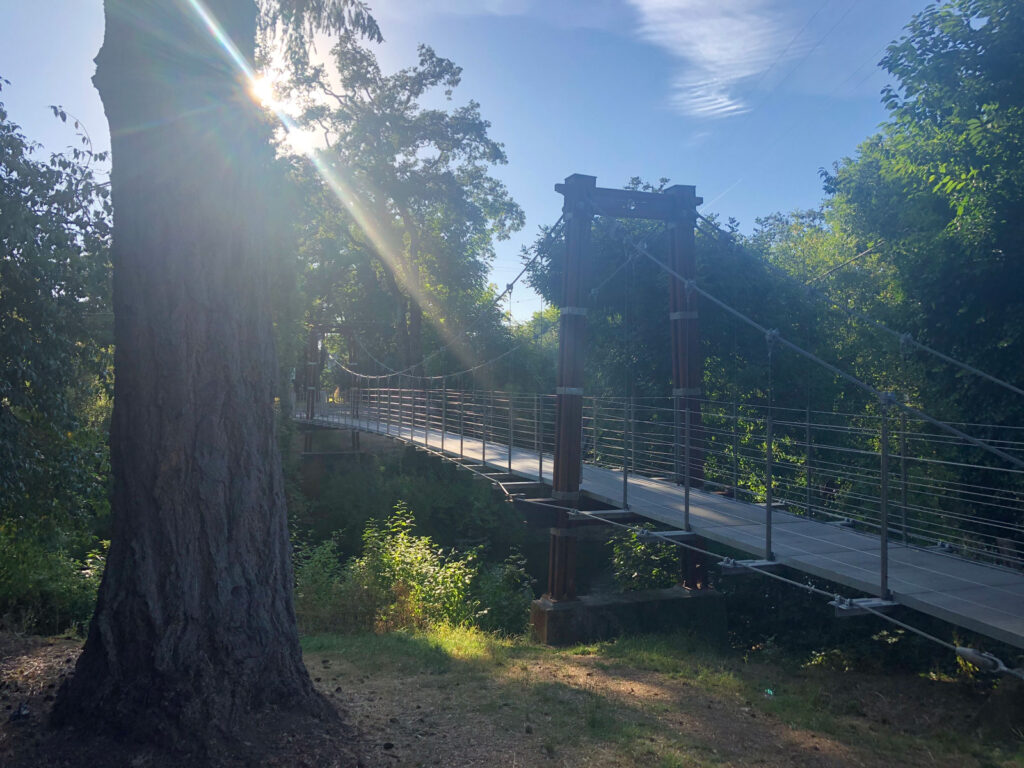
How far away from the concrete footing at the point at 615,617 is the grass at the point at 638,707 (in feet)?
3.20

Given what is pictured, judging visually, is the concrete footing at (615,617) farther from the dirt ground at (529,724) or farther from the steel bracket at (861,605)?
the steel bracket at (861,605)

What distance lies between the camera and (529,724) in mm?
3920

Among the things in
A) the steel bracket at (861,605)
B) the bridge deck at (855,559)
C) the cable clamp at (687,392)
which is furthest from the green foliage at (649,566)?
the steel bracket at (861,605)

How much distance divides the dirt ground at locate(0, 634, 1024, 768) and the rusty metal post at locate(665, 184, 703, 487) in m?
3.29

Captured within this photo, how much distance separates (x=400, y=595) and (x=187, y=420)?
17.0ft

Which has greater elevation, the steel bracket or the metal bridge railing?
the metal bridge railing

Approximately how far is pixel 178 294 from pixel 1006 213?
597 centimetres

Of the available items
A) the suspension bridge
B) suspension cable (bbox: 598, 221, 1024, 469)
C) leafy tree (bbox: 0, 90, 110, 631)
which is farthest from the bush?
suspension cable (bbox: 598, 221, 1024, 469)

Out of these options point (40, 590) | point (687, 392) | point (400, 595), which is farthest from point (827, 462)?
point (40, 590)

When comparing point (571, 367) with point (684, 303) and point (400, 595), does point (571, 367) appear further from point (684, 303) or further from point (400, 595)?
point (400, 595)

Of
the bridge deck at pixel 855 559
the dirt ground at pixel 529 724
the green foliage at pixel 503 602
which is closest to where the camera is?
the dirt ground at pixel 529 724

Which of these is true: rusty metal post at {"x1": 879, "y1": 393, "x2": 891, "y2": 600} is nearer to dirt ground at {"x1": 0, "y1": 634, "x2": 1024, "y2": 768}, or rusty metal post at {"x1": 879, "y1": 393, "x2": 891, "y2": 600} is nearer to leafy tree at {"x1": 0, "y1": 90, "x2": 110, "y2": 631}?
dirt ground at {"x1": 0, "y1": 634, "x2": 1024, "y2": 768}

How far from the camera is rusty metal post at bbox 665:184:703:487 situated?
26.5 ft

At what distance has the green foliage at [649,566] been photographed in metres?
8.59
